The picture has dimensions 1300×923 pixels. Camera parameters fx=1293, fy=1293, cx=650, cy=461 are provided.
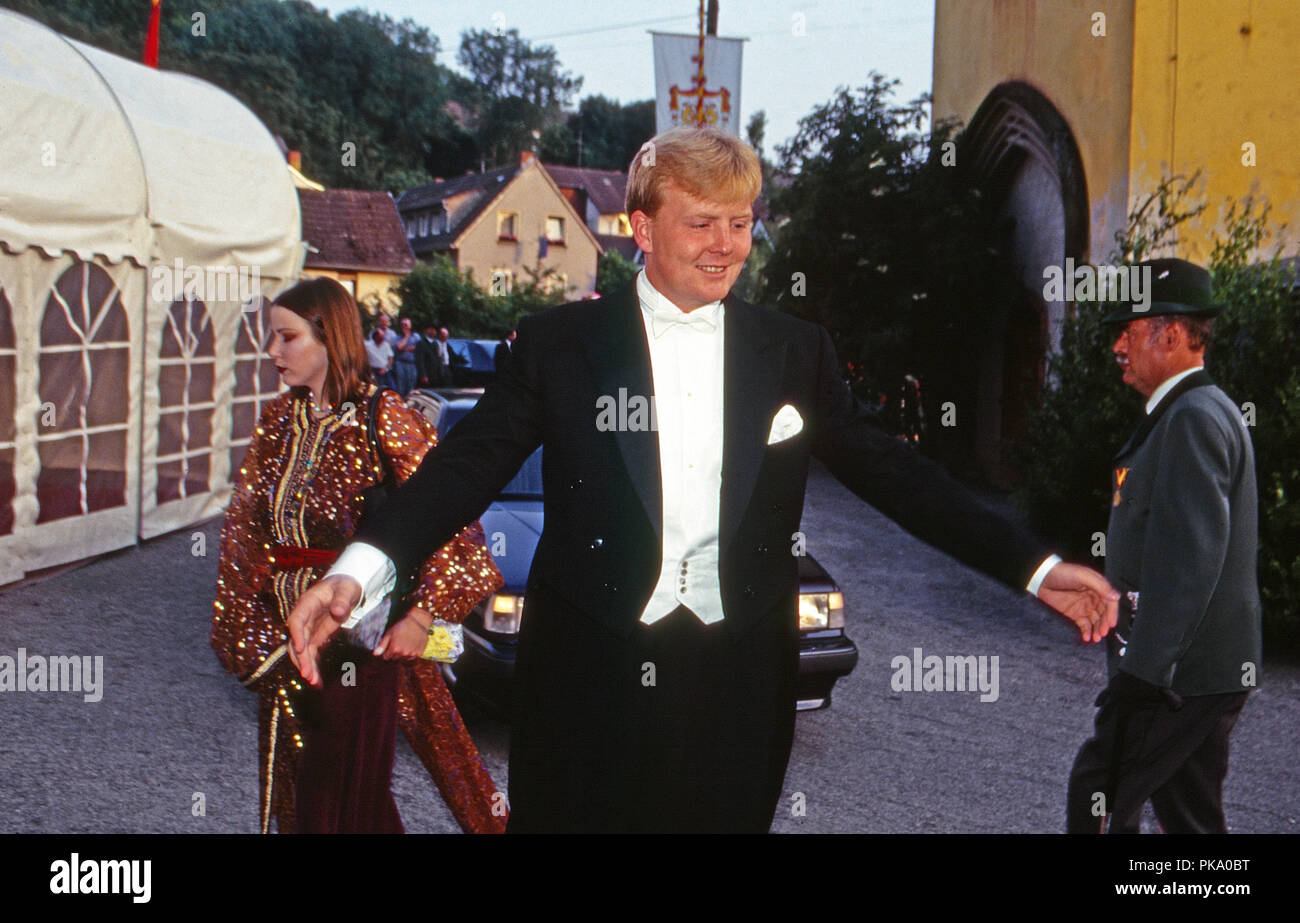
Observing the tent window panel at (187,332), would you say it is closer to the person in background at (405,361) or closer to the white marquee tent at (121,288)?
the white marquee tent at (121,288)

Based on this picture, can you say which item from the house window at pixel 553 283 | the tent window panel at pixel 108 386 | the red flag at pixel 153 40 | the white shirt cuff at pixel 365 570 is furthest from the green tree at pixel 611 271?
the white shirt cuff at pixel 365 570

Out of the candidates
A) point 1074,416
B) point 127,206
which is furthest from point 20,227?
point 1074,416

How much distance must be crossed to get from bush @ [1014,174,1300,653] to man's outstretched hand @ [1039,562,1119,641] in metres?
6.04

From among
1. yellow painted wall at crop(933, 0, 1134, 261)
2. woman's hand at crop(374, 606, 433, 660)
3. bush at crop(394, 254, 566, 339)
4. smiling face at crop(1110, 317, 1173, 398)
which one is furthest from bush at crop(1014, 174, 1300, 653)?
bush at crop(394, 254, 566, 339)

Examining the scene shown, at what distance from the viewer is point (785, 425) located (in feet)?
8.20

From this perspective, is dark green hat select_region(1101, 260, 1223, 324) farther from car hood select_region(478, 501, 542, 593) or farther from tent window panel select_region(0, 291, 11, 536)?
tent window panel select_region(0, 291, 11, 536)

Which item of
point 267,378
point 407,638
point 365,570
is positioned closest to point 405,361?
point 267,378

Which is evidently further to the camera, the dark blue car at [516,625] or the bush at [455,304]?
the bush at [455,304]

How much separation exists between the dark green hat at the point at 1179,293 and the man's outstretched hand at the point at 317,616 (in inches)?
95.5

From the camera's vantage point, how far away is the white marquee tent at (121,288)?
8.99 meters

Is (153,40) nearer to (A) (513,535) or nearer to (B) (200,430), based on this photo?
(B) (200,430)

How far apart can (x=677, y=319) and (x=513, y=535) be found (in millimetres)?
3868

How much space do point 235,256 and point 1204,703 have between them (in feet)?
33.9
